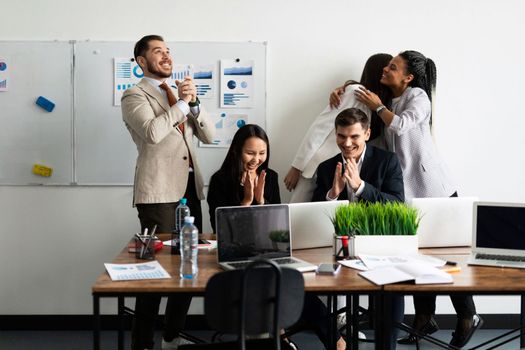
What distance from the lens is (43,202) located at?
4254 millimetres

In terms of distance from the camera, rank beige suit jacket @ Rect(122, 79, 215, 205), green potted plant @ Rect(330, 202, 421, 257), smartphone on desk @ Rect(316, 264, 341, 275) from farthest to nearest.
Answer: beige suit jacket @ Rect(122, 79, 215, 205), green potted plant @ Rect(330, 202, 421, 257), smartphone on desk @ Rect(316, 264, 341, 275)

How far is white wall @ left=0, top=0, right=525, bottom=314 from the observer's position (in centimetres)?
418

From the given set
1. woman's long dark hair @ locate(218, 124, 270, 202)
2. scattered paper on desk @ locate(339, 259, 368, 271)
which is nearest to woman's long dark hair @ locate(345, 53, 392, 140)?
woman's long dark hair @ locate(218, 124, 270, 202)

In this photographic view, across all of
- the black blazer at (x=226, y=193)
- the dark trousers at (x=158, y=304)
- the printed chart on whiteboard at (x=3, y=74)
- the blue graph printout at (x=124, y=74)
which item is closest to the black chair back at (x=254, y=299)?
the black blazer at (x=226, y=193)

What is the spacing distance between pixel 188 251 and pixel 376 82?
192cm

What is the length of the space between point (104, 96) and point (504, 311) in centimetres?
301

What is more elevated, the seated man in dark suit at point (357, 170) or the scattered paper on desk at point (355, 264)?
the seated man in dark suit at point (357, 170)

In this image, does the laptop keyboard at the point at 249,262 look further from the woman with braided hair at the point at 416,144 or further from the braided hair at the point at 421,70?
the braided hair at the point at 421,70

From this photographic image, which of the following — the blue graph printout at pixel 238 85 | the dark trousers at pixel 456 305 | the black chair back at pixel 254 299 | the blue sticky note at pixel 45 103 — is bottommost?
the dark trousers at pixel 456 305

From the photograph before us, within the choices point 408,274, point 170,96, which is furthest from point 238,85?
point 408,274

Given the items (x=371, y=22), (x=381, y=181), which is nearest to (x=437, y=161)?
(x=381, y=181)

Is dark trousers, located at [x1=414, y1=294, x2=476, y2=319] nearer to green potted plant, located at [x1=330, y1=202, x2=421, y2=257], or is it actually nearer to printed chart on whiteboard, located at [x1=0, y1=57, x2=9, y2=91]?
green potted plant, located at [x1=330, y1=202, x2=421, y2=257]

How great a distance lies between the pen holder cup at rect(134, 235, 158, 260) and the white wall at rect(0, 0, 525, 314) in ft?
4.74

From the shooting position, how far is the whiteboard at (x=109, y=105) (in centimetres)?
417
